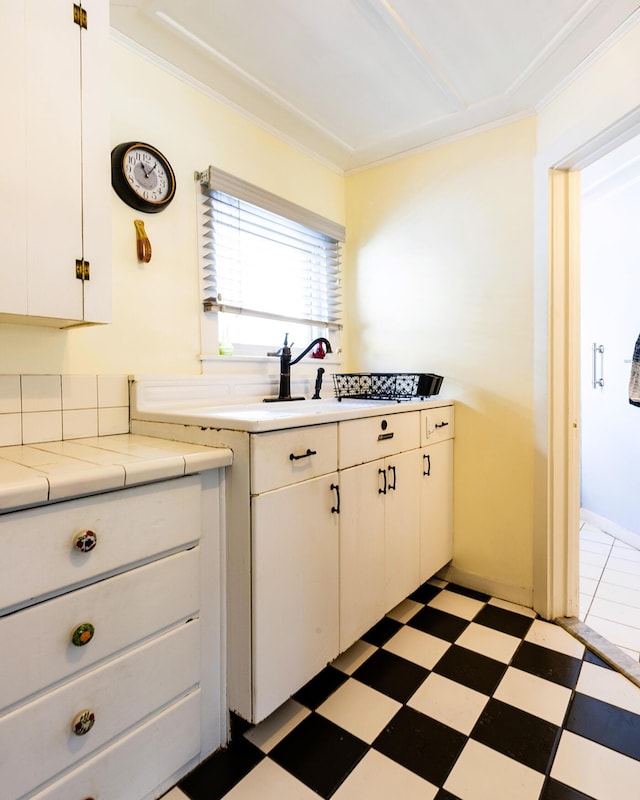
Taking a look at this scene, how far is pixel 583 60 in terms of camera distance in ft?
5.27

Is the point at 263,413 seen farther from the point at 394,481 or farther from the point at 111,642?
the point at 111,642

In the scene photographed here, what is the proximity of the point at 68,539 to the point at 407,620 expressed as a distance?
1.50 m

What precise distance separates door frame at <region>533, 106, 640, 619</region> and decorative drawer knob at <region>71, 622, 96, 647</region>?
176 cm

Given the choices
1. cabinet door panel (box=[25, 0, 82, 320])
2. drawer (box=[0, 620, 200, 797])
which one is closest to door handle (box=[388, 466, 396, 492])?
drawer (box=[0, 620, 200, 797])

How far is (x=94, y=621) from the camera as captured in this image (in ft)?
3.06

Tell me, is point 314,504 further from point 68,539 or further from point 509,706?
point 509,706

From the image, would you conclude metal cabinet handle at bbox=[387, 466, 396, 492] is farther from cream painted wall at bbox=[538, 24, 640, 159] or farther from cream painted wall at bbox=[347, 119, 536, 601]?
cream painted wall at bbox=[538, 24, 640, 159]

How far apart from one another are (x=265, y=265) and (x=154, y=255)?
2.06 ft

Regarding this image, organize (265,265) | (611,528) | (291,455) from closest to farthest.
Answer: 1. (291,455)
2. (265,265)
3. (611,528)

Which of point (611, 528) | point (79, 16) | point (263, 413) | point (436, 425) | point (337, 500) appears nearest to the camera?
point (79, 16)

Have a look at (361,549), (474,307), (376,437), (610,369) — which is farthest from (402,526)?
(610,369)

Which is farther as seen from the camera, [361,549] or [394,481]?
[394,481]

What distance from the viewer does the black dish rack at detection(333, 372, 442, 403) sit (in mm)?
2018

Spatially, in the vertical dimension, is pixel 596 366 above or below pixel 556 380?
above
